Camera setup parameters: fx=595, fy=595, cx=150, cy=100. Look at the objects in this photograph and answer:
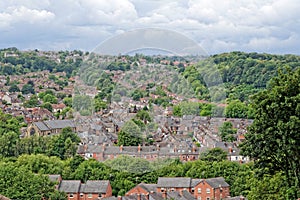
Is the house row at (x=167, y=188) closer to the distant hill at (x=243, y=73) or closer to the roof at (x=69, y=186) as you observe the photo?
the roof at (x=69, y=186)

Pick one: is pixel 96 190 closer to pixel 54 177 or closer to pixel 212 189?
pixel 54 177

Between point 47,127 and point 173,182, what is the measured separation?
76.1ft

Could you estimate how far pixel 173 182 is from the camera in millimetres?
28844

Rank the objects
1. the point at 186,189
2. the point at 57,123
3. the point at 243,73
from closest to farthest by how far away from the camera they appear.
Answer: the point at 186,189
the point at 57,123
the point at 243,73

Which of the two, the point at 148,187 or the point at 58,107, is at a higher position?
the point at 148,187

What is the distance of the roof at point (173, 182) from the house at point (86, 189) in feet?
8.19

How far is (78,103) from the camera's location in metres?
15.1

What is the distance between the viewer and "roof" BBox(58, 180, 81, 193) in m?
28.3

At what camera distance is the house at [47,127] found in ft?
157

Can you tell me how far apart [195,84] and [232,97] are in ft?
162

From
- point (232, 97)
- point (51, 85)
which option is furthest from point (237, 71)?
point (51, 85)

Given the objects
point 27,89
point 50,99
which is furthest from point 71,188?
point 27,89

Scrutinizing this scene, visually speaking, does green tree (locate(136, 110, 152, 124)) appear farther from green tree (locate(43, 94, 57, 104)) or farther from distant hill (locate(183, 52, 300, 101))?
green tree (locate(43, 94, 57, 104))

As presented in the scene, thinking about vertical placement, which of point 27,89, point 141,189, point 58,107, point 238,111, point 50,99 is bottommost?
point 27,89
